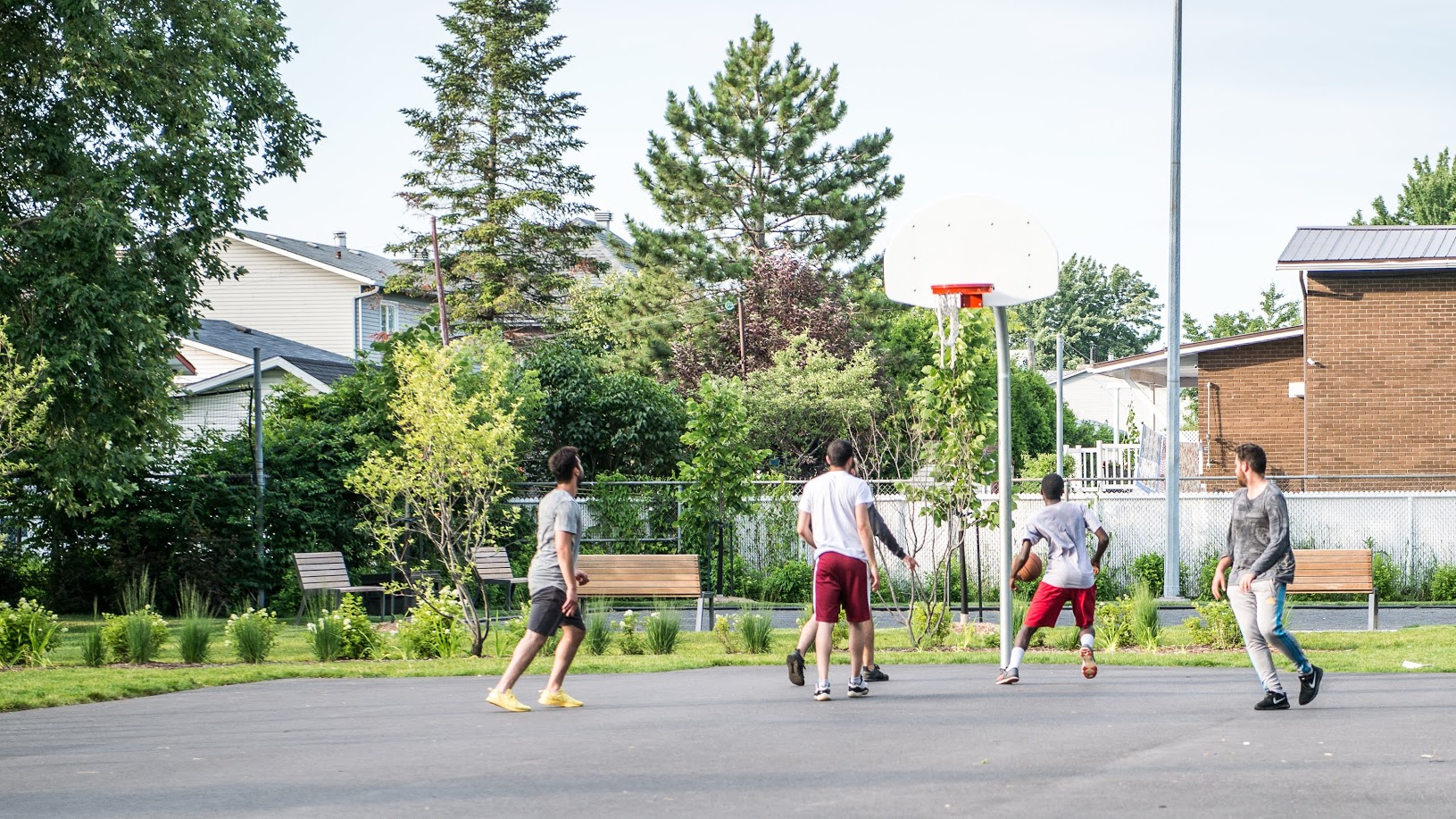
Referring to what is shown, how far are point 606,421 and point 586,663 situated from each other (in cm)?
1678

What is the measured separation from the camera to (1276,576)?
991cm

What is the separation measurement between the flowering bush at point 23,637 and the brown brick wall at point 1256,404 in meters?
22.7

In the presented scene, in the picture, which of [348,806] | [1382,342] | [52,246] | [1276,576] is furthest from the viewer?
[1382,342]

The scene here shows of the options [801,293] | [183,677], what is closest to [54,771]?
[183,677]

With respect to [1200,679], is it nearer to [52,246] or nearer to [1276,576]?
[1276,576]

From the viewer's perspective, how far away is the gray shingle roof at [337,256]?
54219 mm

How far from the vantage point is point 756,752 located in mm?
8227

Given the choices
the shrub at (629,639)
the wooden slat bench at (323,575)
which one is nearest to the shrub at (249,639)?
the shrub at (629,639)

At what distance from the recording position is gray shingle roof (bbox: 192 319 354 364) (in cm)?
4031

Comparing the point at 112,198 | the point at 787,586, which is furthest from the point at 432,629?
the point at 112,198

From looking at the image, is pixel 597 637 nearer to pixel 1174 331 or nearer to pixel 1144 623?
pixel 1144 623

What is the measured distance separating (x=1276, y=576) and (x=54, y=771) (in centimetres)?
757

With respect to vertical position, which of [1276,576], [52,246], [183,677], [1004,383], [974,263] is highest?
[52,246]

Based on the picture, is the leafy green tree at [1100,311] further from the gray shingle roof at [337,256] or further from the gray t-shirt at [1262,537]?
the gray t-shirt at [1262,537]
